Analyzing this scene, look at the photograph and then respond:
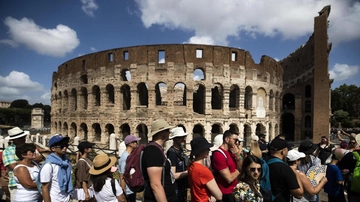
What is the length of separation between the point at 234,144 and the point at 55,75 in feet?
105

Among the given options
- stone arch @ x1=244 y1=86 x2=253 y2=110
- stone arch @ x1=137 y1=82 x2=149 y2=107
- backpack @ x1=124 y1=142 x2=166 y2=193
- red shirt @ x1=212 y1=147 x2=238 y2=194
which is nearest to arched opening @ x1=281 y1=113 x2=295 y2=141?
stone arch @ x1=244 y1=86 x2=253 y2=110

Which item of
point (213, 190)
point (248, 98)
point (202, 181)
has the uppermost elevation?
point (248, 98)

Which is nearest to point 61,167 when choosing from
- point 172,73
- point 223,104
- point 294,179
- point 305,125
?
point 294,179

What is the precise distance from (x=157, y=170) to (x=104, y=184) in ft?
3.76

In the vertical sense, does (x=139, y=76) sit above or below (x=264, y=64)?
below

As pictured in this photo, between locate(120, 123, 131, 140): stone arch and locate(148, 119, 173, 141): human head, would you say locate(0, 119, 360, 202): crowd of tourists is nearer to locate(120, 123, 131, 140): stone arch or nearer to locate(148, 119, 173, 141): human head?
locate(148, 119, 173, 141): human head

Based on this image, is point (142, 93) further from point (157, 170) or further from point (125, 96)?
point (157, 170)

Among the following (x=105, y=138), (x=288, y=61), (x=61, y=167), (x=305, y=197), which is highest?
(x=288, y=61)

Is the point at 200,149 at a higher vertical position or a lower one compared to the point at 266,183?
higher

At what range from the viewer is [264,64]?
75.2 feet

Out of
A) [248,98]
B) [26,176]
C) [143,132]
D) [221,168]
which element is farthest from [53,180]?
[248,98]

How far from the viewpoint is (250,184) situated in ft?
10.2

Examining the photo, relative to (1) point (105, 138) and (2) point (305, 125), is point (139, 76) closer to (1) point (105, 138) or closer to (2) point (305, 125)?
(1) point (105, 138)

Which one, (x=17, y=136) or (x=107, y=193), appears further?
(x=17, y=136)
